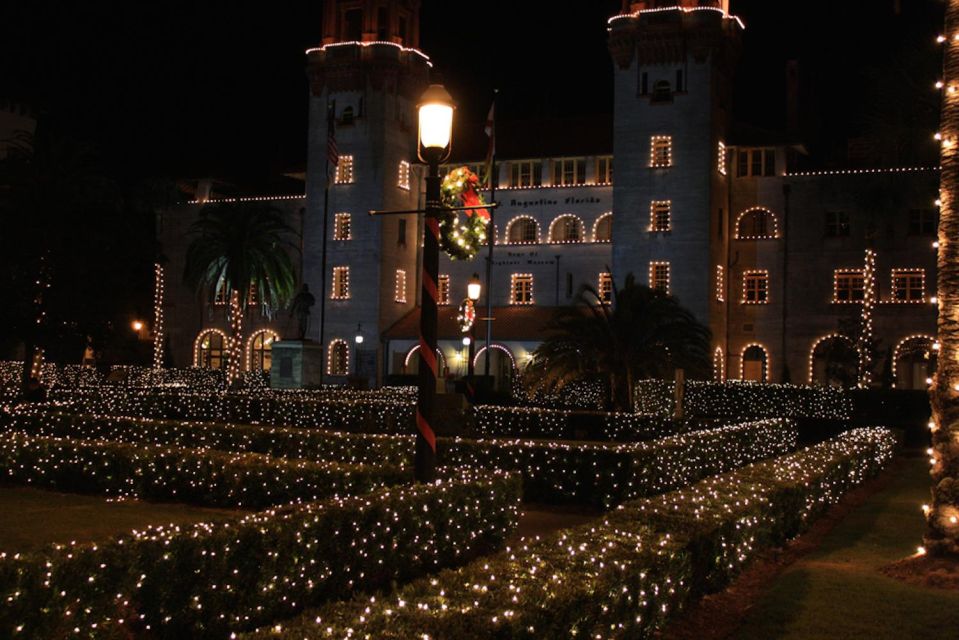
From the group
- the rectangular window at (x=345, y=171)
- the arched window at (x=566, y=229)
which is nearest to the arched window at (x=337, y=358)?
the rectangular window at (x=345, y=171)

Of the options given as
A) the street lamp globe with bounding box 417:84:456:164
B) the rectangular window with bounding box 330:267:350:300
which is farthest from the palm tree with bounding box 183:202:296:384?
the street lamp globe with bounding box 417:84:456:164

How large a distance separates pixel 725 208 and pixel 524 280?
11831mm

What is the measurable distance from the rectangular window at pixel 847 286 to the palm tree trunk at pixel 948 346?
42641 millimetres

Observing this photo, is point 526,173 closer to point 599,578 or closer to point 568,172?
point 568,172

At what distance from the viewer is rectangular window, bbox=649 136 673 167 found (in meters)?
51.7

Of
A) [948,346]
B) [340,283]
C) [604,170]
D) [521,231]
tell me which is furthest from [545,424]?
[340,283]

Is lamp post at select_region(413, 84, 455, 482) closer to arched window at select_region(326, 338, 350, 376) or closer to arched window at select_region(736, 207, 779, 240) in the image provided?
arched window at select_region(736, 207, 779, 240)

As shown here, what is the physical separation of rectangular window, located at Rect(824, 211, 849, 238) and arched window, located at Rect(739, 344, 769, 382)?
7.06 metres

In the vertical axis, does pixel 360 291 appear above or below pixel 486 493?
above

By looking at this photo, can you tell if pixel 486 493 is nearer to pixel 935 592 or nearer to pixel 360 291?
pixel 935 592

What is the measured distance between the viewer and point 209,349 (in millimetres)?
63500

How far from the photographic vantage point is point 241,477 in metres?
15.5

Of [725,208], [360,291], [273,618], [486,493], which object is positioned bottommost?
[273,618]

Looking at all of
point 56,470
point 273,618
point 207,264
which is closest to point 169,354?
point 207,264
